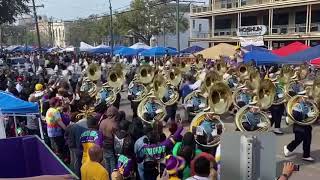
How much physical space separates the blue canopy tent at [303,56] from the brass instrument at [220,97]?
28.5 feet

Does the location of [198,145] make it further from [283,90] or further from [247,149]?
[283,90]

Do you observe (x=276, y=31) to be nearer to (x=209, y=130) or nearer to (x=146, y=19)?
(x=146, y=19)

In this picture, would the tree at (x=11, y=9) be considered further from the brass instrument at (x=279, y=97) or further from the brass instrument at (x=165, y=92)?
the brass instrument at (x=279, y=97)

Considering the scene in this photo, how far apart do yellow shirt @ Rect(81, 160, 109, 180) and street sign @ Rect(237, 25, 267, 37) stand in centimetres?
3035

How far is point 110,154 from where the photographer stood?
7.26 m

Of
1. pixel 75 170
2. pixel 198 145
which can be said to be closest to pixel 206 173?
pixel 198 145

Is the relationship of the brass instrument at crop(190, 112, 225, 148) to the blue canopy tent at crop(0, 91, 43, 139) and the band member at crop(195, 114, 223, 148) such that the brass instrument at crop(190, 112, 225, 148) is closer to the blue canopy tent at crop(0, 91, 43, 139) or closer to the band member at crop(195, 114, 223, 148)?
the band member at crop(195, 114, 223, 148)

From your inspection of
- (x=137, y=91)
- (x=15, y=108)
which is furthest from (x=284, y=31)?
(x=15, y=108)

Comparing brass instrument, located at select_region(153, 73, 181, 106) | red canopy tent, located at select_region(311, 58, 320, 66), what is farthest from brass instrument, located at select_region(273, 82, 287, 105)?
red canopy tent, located at select_region(311, 58, 320, 66)

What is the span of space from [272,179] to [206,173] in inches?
36.8

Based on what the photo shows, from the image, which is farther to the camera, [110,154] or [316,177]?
[316,177]

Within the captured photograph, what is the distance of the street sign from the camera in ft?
113

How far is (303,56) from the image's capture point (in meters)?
18.4

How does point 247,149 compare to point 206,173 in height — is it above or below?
above
